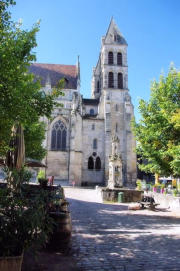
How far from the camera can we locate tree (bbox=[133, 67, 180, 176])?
10.7m

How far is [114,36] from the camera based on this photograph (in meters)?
41.7

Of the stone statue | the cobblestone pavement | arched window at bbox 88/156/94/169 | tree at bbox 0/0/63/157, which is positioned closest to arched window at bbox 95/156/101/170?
arched window at bbox 88/156/94/169

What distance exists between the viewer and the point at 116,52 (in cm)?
4050

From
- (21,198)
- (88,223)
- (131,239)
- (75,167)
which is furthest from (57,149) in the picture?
(21,198)

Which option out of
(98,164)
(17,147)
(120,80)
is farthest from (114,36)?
(17,147)

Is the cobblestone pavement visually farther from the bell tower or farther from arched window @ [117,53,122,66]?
arched window @ [117,53,122,66]

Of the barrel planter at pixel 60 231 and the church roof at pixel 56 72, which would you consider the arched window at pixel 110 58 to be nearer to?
the church roof at pixel 56 72

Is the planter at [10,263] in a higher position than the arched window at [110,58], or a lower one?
lower

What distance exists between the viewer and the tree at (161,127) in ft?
35.0

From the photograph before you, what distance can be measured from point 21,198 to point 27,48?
5.55 meters

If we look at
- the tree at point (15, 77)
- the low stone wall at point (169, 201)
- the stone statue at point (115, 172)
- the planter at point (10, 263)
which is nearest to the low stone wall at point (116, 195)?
the low stone wall at point (169, 201)

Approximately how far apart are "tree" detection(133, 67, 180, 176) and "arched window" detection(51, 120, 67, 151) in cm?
2341

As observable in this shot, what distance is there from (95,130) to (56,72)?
1477cm

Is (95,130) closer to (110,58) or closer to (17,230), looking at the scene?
(110,58)
